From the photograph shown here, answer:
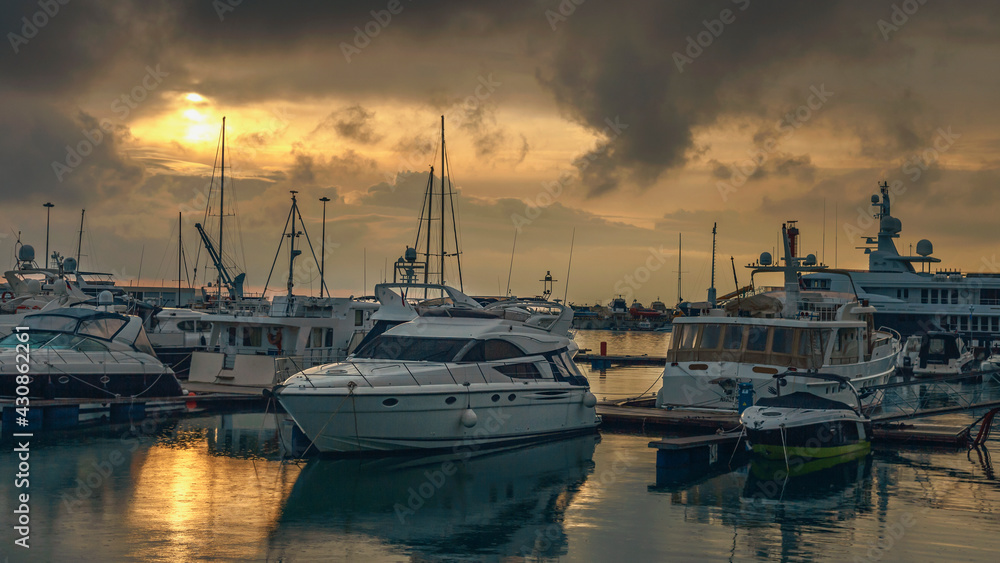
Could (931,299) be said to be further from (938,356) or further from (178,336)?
(178,336)

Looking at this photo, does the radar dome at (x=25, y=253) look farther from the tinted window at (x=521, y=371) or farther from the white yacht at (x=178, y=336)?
the tinted window at (x=521, y=371)

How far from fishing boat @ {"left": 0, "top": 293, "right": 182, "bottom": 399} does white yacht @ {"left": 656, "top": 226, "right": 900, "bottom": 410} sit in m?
15.7

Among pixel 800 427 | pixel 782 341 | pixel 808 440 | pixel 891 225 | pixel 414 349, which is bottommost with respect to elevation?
pixel 808 440

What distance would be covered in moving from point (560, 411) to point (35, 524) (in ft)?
41.3

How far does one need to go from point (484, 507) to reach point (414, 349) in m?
5.99

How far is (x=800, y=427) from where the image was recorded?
65.2 feet

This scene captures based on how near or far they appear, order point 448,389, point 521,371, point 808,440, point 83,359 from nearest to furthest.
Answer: point 808,440
point 448,389
point 521,371
point 83,359

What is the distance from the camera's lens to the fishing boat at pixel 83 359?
26203 millimetres

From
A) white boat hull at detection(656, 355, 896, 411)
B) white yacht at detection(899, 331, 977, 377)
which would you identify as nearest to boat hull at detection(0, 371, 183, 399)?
white boat hull at detection(656, 355, 896, 411)

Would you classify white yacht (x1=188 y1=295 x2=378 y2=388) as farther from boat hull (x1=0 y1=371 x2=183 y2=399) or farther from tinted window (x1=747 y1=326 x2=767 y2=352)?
tinted window (x1=747 y1=326 x2=767 y2=352)

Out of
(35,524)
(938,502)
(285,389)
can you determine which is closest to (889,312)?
(938,502)

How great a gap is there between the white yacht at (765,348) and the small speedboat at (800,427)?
1847 millimetres

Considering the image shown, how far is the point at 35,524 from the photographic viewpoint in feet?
48.4

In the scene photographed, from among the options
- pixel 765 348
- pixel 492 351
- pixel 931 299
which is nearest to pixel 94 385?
pixel 492 351
